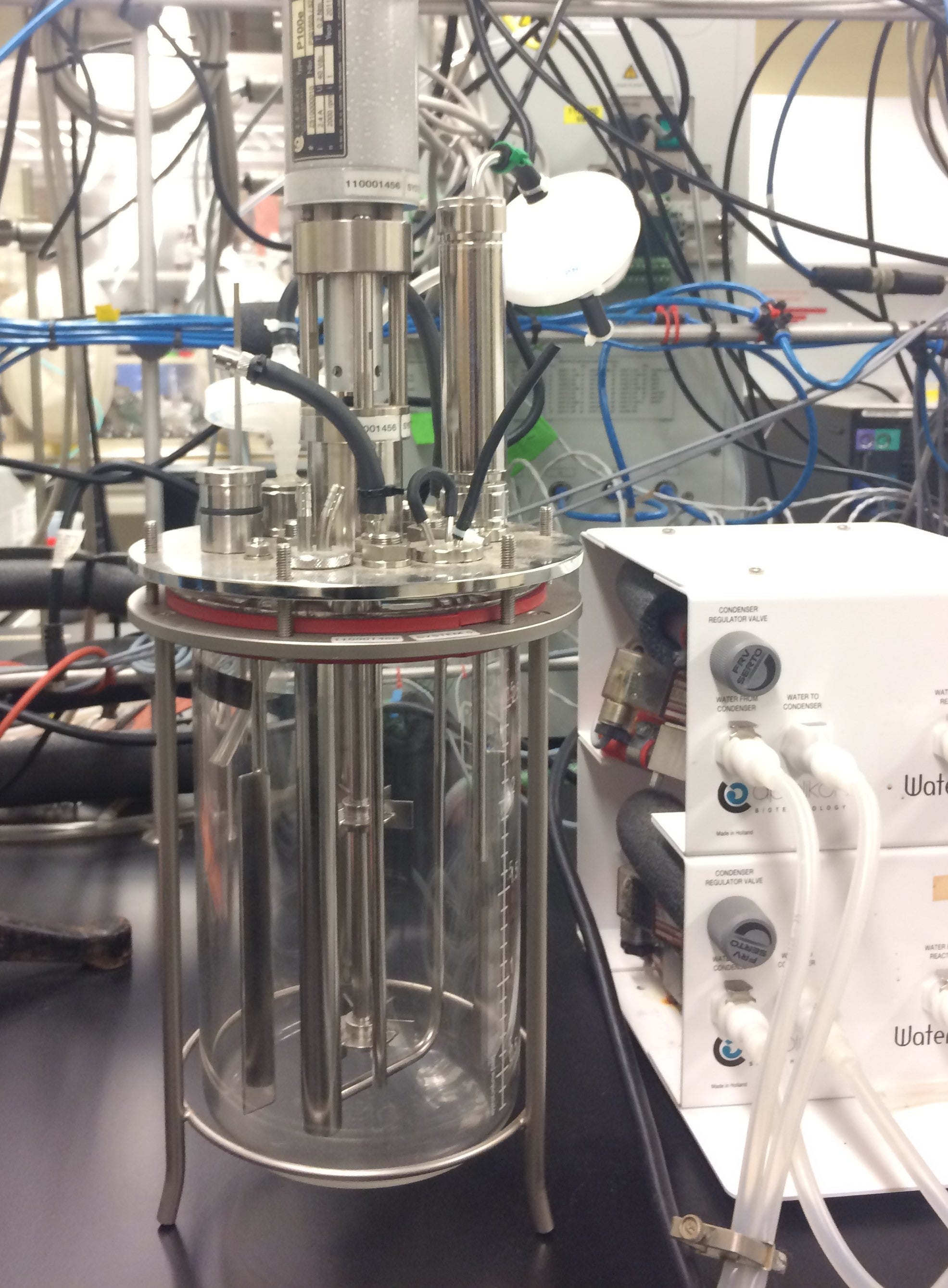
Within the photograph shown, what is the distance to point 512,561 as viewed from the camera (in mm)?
600

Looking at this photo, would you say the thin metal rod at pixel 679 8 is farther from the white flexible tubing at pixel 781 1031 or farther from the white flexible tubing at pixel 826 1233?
the white flexible tubing at pixel 826 1233

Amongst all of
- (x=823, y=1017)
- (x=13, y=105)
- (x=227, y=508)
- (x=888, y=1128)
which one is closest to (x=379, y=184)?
(x=227, y=508)

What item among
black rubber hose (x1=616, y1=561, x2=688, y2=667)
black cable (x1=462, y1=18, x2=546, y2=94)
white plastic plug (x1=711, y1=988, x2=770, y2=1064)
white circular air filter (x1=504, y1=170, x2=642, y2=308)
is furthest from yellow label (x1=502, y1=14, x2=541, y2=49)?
white plastic plug (x1=711, y1=988, x2=770, y2=1064)

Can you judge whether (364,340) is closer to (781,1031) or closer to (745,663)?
(745,663)

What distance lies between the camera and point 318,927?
645 millimetres

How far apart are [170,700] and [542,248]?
405mm

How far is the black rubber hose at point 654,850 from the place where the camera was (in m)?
0.81

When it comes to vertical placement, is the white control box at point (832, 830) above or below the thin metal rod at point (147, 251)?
below

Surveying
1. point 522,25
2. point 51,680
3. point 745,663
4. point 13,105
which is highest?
point 522,25

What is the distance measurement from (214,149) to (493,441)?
0.90 meters

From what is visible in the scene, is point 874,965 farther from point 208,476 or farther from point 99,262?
point 99,262

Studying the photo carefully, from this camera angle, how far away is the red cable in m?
1.12

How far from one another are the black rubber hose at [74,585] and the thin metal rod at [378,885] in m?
0.58

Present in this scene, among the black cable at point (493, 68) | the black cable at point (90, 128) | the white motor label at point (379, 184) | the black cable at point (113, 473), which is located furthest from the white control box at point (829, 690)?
the black cable at point (90, 128)
